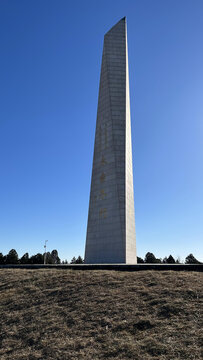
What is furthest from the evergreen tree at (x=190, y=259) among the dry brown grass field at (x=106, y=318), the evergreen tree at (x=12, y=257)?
the dry brown grass field at (x=106, y=318)

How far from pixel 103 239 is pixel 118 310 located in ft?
38.0

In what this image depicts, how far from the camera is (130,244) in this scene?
18516 mm

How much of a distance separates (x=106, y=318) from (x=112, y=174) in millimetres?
13490

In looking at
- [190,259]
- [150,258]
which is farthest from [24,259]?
[190,259]

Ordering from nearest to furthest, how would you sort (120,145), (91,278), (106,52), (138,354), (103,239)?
(138,354), (91,278), (103,239), (120,145), (106,52)

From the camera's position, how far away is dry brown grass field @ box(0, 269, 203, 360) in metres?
5.00

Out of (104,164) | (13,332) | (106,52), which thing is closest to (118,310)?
(13,332)

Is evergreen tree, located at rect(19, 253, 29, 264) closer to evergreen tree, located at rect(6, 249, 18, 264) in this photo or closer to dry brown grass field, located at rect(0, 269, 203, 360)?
evergreen tree, located at rect(6, 249, 18, 264)

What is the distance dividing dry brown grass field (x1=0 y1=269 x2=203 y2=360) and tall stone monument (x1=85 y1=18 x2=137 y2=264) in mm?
8090

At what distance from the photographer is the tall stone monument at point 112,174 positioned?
17.8 meters

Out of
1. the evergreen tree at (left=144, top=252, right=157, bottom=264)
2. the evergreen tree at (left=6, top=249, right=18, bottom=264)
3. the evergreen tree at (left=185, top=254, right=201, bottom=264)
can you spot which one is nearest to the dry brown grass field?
the evergreen tree at (left=144, top=252, right=157, bottom=264)

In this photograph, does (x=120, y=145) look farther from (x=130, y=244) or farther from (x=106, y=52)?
(x=106, y=52)

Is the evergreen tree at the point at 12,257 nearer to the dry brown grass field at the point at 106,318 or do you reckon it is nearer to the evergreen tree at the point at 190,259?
the evergreen tree at the point at 190,259

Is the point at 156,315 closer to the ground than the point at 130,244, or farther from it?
closer to the ground
